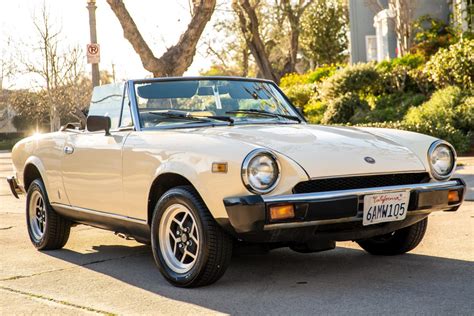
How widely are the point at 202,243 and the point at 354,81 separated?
1623 cm

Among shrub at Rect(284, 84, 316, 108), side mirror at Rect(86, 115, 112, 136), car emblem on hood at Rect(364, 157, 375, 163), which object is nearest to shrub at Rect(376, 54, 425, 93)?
shrub at Rect(284, 84, 316, 108)

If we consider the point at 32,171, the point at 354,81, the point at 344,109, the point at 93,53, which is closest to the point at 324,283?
the point at 32,171

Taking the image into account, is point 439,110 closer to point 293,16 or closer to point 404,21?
point 404,21

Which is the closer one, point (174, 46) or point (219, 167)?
point (219, 167)

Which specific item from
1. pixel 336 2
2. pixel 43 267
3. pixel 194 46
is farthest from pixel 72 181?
pixel 336 2

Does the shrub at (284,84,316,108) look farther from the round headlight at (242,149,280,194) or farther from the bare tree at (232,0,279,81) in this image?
the round headlight at (242,149,280,194)

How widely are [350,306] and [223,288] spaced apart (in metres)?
0.97

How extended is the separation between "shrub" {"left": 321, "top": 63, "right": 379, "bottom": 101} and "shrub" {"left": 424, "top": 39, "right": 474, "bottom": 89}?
2.02m

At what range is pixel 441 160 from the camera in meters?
5.52

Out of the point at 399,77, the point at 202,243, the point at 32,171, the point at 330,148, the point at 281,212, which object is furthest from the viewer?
the point at 399,77

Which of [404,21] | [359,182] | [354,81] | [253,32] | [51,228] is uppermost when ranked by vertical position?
[253,32]

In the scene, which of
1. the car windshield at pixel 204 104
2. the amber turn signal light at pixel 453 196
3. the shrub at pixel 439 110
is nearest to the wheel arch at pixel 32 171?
the car windshield at pixel 204 104

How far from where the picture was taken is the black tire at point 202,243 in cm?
496

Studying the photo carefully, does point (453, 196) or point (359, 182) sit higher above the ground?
point (359, 182)
